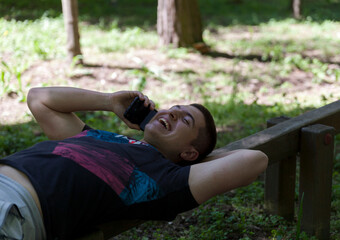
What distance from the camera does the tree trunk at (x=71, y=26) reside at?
7.01 metres

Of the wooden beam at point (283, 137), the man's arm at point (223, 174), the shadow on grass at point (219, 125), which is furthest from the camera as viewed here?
the shadow on grass at point (219, 125)

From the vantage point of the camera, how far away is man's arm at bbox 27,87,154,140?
2.79 m

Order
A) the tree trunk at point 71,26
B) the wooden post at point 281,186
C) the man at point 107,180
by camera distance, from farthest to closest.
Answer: the tree trunk at point 71,26
the wooden post at point 281,186
the man at point 107,180

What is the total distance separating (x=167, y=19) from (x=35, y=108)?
19.3 ft

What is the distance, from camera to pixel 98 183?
2117mm

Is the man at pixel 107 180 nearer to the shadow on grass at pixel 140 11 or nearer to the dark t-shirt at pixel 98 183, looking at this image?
the dark t-shirt at pixel 98 183

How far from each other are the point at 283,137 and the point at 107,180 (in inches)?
54.0

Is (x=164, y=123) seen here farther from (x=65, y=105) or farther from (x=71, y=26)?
(x=71, y=26)

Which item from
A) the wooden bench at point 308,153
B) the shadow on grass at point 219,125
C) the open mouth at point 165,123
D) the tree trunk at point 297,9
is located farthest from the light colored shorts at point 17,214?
the tree trunk at point 297,9

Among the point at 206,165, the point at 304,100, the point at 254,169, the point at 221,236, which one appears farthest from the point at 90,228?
the point at 304,100

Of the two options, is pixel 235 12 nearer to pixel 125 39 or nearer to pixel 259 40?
pixel 259 40

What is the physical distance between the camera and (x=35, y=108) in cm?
282

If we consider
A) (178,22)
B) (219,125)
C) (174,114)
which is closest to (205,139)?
(174,114)

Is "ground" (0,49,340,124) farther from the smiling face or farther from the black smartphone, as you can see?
the smiling face
